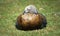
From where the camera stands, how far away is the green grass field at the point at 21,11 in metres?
8.00

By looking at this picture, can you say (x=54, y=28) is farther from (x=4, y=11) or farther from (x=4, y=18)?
(x=4, y=11)

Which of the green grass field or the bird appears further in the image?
the bird

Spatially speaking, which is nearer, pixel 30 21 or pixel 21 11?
pixel 30 21

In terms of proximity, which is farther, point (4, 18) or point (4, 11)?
point (4, 11)

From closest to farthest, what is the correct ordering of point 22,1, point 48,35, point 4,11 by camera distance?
point 48,35 → point 4,11 → point 22,1

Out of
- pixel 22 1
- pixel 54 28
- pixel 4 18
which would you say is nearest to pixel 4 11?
pixel 4 18

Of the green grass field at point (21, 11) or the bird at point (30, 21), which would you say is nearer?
the green grass field at point (21, 11)

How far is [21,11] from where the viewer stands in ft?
34.8

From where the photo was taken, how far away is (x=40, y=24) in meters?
8.28

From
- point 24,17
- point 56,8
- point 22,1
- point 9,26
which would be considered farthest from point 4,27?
point 22,1

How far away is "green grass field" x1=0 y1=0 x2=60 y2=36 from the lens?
8000mm

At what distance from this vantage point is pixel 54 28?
831 cm

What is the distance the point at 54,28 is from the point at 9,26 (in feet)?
4.76

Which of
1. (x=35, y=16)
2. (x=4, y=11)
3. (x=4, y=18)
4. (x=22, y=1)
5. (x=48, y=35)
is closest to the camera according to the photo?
(x=48, y=35)
